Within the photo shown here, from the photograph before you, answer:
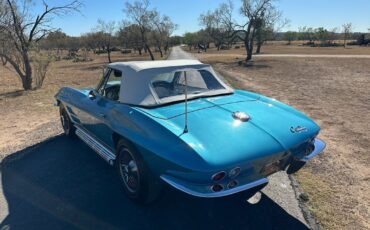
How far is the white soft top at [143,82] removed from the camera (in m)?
3.66

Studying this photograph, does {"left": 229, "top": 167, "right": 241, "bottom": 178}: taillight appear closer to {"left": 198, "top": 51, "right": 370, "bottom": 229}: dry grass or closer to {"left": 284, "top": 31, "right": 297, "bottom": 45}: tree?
Answer: {"left": 198, "top": 51, "right": 370, "bottom": 229}: dry grass

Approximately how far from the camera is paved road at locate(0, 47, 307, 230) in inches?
124

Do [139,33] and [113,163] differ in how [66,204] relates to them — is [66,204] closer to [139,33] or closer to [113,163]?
[113,163]

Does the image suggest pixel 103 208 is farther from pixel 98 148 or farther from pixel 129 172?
pixel 98 148

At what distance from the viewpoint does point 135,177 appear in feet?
11.3

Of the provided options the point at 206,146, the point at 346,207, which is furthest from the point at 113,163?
the point at 346,207

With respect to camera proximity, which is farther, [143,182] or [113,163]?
[113,163]

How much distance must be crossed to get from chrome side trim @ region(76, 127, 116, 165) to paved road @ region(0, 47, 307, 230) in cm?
35

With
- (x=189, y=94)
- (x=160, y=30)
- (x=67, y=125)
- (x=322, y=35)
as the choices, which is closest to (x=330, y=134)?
(x=189, y=94)

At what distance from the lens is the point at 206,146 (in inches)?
110

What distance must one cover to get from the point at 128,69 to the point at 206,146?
5.88 ft

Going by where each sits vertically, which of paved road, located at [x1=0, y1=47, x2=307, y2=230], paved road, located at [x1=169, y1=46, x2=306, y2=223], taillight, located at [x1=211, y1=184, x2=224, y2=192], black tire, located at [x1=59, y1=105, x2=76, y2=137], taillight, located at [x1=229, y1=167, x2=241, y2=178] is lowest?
paved road, located at [x1=169, y1=46, x2=306, y2=223]

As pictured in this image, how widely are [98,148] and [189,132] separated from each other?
180 centimetres

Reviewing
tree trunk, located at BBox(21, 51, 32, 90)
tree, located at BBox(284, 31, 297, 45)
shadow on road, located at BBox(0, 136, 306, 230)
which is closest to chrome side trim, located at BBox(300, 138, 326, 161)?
shadow on road, located at BBox(0, 136, 306, 230)
